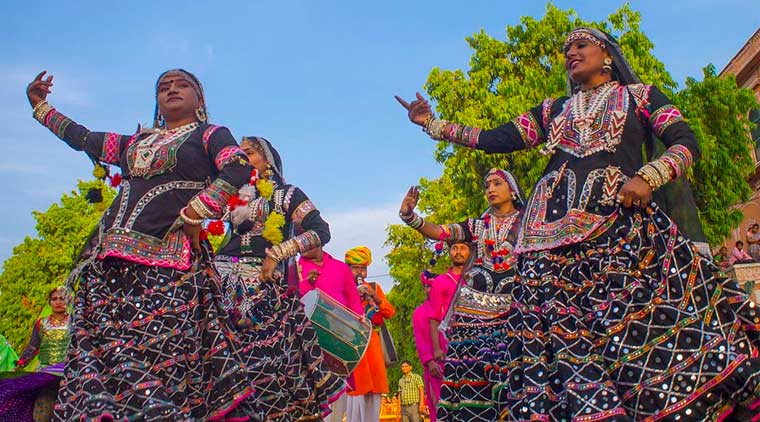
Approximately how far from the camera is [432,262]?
765 cm

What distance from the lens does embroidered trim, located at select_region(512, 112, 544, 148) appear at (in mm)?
4953

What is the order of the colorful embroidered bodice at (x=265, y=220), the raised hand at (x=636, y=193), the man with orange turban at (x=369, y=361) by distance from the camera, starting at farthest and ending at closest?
the man with orange turban at (x=369, y=361) → the colorful embroidered bodice at (x=265, y=220) → the raised hand at (x=636, y=193)

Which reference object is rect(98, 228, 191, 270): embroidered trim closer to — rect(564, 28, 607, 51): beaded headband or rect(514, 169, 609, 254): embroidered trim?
rect(514, 169, 609, 254): embroidered trim

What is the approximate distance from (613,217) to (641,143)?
62cm

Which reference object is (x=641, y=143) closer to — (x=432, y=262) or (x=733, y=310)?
(x=733, y=310)

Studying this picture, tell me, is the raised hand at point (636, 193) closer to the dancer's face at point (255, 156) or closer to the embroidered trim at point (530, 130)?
the embroidered trim at point (530, 130)

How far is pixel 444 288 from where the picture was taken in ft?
28.1

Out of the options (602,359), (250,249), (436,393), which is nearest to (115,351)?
(250,249)

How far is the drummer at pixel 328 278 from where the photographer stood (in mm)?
8430

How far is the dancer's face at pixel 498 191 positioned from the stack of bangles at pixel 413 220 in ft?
3.13

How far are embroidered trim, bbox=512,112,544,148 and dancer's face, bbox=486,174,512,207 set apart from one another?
1.92 metres

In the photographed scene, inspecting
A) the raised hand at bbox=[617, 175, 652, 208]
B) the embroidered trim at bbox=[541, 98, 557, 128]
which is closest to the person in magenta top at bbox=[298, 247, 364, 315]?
the embroidered trim at bbox=[541, 98, 557, 128]

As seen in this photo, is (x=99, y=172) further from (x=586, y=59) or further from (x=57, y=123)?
(x=586, y=59)

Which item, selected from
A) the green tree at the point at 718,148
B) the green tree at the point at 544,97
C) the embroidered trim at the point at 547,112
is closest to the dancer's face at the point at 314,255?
the embroidered trim at the point at 547,112
